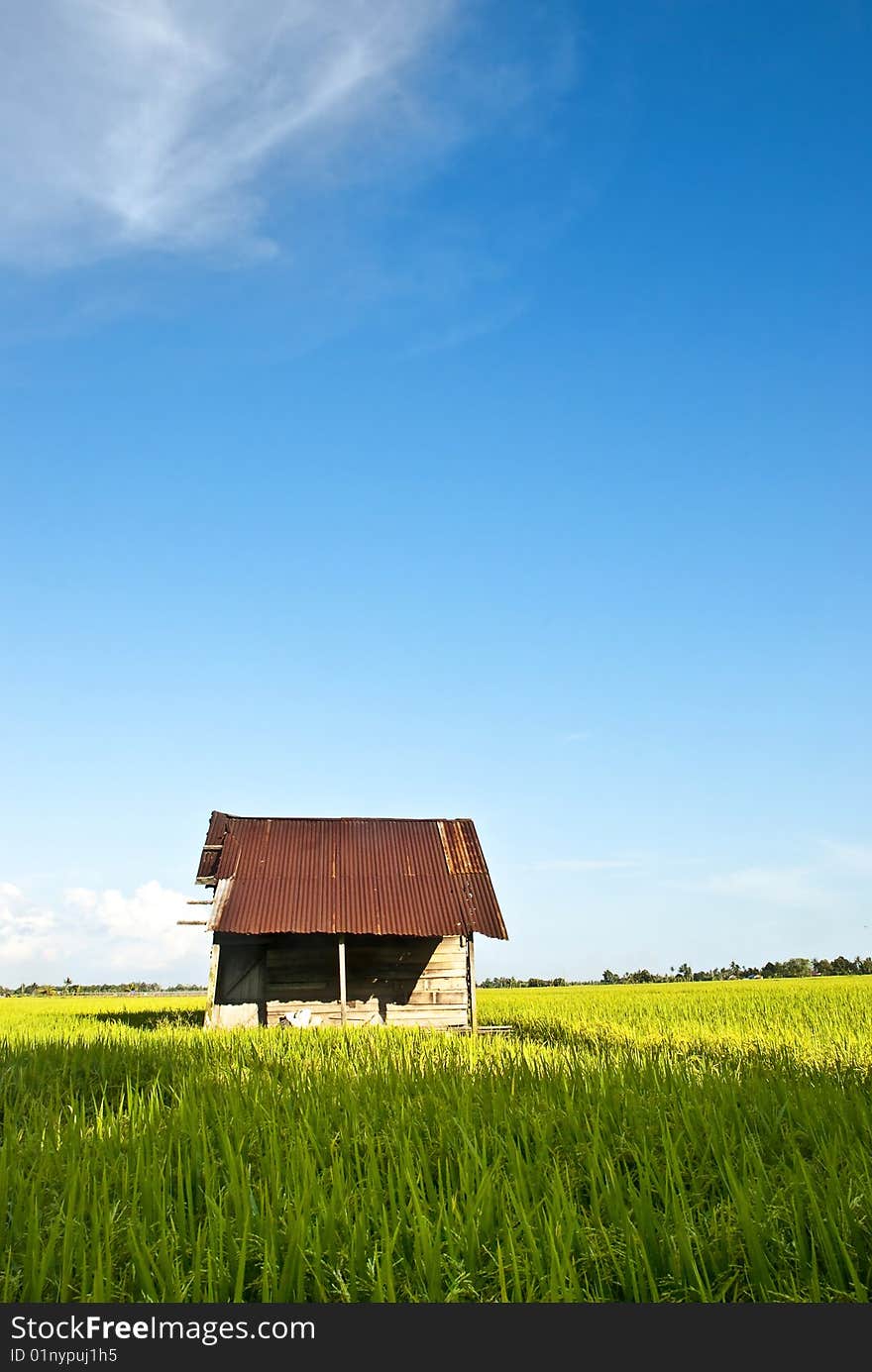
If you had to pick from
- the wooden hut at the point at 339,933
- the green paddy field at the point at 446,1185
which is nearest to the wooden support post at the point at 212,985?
the wooden hut at the point at 339,933

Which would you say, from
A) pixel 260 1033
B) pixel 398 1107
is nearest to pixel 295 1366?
pixel 398 1107

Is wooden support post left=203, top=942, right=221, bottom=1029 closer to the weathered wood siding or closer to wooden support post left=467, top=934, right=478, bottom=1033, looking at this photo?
the weathered wood siding

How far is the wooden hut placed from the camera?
74.8ft

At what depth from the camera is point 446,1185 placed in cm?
560

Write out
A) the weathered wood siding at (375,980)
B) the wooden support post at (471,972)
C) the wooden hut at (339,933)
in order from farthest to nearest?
1. the wooden support post at (471,972)
2. the weathered wood siding at (375,980)
3. the wooden hut at (339,933)

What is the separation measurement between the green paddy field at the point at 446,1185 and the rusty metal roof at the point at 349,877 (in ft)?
40.5

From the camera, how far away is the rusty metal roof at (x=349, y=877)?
2298 cm

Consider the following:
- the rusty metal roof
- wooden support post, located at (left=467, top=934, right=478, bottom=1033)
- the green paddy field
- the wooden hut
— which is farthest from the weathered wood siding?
the green paddy field

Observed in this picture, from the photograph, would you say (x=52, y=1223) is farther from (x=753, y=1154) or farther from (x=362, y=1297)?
(x=753, y=1154)

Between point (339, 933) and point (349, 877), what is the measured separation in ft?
7.86

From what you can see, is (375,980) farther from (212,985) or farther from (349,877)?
(212,985)

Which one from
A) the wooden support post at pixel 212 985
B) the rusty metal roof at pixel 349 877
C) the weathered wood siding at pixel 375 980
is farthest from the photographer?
the weathered wood siding at pixel 375 980

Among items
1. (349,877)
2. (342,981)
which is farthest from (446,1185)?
(349,877)

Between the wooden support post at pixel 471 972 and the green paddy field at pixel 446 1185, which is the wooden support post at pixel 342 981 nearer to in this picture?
the wooden support post at pixel 471 972
